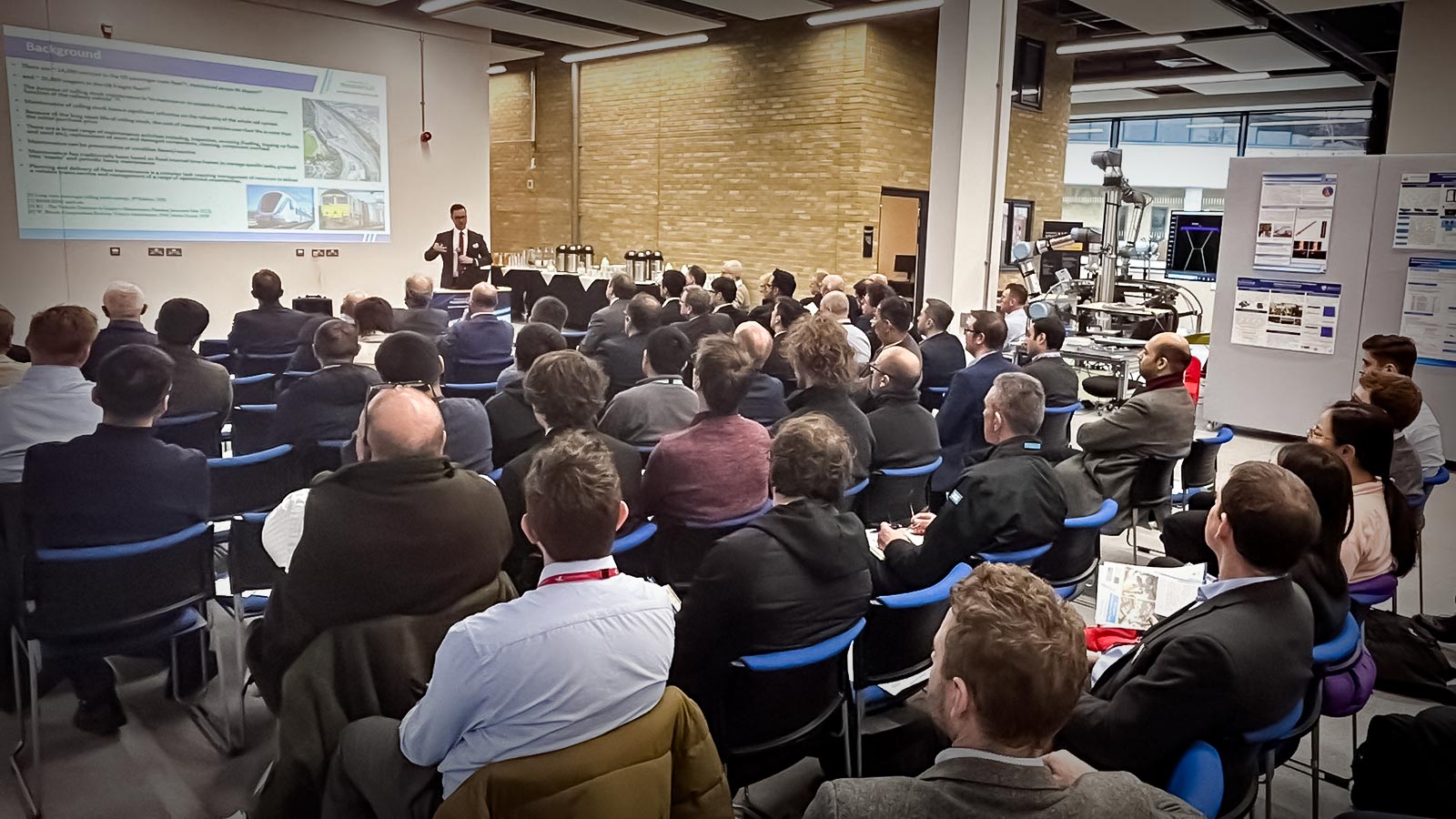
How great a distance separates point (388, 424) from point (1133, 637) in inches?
77.2

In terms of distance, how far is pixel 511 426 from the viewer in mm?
3977

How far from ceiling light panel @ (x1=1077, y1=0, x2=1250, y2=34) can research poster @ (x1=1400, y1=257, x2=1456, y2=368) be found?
3.45m

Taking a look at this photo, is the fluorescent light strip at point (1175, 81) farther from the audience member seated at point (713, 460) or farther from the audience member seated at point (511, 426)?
the audience member seated at point (713, 460)

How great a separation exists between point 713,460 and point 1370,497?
2.10 metres

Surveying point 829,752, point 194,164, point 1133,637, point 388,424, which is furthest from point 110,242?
point 1133,637

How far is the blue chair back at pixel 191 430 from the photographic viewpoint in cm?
416

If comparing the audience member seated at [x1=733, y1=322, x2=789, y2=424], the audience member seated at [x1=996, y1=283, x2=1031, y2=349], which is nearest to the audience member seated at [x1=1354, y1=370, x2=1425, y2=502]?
the audience member seated at [x1=733, y1=322, x2=789, y2=424]

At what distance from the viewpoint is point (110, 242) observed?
9109 mm

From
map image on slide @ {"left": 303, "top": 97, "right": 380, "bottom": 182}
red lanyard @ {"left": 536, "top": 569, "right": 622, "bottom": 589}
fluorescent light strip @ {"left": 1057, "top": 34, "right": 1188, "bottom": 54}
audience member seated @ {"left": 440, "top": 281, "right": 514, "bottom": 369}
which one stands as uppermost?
fluorescent light strip @ {"left": 1057, "top": 34, "right": 1188, "bottom": 54}

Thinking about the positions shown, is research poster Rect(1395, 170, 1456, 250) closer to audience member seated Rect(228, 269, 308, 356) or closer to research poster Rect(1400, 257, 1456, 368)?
research poster Rect(1400, 257, 1456, 368)

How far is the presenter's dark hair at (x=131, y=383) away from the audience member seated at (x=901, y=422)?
8.70 ft

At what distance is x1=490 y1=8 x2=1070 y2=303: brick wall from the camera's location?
1107 cm

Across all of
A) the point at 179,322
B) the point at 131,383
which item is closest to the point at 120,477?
the point at 131,383

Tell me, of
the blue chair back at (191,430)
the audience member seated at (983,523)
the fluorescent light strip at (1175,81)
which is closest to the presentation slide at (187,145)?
the blue chair back at (191,430)
